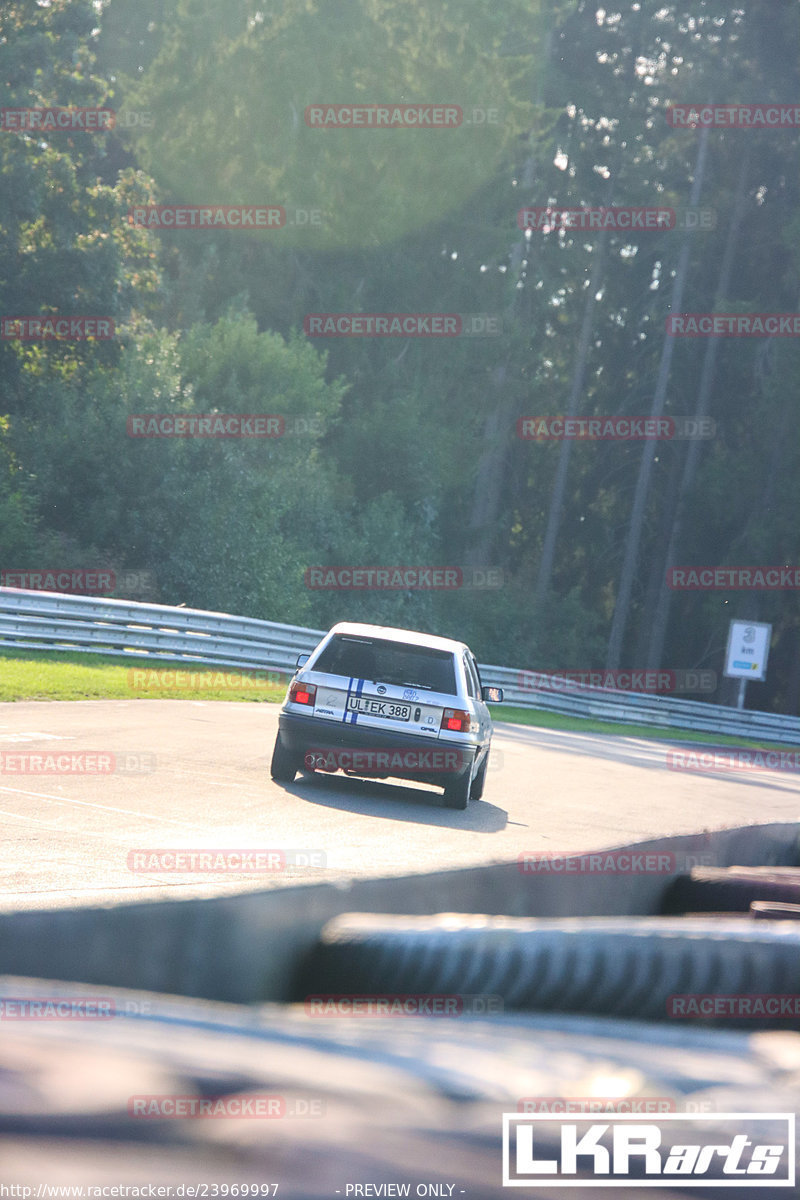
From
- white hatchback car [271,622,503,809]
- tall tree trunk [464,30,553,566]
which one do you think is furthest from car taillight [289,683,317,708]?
tall tree trunk [464,30,553,566]

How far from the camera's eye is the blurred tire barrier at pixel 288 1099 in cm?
119

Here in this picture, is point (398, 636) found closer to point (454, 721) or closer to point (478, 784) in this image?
point (454, 721)

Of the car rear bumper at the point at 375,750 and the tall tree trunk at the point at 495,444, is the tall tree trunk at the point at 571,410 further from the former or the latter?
the car rear bumper at the point at 375,750

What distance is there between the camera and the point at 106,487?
36.8 m

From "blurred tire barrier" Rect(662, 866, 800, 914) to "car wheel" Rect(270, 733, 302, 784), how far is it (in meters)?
7.52

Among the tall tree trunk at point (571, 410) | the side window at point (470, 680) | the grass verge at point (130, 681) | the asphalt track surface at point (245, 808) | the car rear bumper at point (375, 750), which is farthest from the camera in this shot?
the tall tree trunk at point (571, 410)

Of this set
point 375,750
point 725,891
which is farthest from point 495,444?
point 725,891

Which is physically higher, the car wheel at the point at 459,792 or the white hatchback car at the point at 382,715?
the white hatchback car at the point at 382,715

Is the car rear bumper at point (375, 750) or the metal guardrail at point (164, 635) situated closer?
the car rear bumper at point (375, 750)

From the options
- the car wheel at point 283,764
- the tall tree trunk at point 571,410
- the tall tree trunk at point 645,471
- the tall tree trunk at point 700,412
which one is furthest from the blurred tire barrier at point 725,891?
the tall tree trunk at point 700,412

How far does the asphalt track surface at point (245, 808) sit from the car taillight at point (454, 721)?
78 cm

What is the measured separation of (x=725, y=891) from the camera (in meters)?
6.32

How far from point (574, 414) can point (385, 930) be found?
204ft

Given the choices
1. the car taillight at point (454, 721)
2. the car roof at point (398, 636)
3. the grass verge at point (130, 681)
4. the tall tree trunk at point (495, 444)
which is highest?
the tall tree trunk at point (495, 444)
